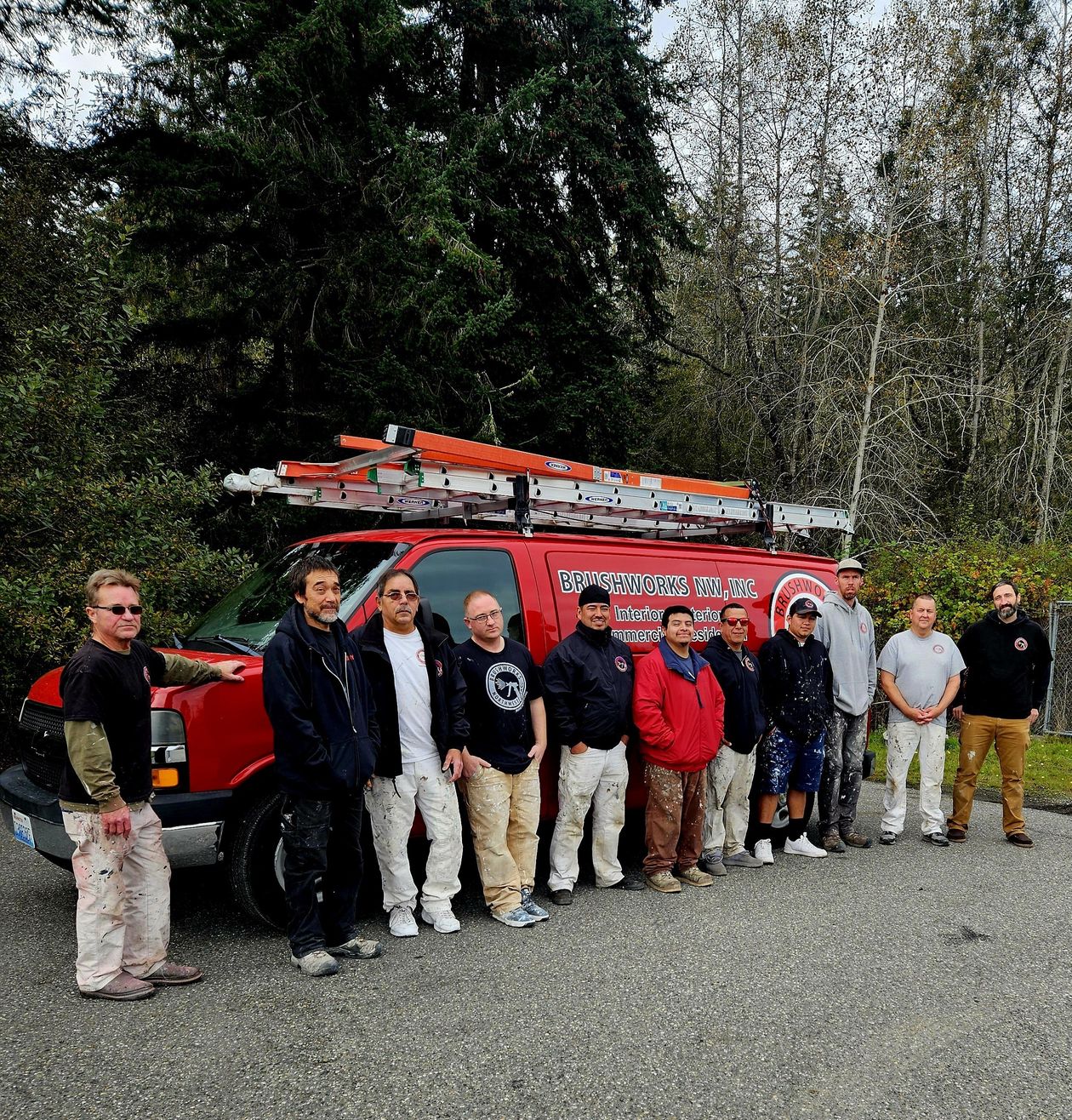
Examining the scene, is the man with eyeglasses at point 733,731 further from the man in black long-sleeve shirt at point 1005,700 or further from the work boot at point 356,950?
the work boot at point 356,950

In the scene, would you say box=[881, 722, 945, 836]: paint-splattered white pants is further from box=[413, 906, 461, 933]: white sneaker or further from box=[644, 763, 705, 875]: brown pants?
box=[413, 906, 461, 933]: white sneaker

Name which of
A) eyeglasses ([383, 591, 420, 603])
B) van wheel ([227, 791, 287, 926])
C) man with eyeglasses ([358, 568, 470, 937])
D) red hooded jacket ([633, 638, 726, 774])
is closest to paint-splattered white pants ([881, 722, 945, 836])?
red hooded jacket ([633, 638, 726, 774])

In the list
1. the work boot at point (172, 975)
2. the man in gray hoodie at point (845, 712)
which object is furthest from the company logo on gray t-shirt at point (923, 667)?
the work boot at point (172, 975)

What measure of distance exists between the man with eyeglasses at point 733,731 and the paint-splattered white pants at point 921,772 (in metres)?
1.32

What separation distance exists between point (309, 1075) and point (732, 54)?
19.7 meters

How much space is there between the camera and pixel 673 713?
5.25 metres

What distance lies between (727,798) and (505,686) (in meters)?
2.04

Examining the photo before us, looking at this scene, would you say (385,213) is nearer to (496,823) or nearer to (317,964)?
(496,823)

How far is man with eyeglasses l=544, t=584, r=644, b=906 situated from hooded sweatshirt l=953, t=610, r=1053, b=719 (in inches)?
120

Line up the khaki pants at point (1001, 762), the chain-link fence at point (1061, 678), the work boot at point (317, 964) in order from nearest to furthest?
the work boot at point (317, 964), the khaki pants at point (1001, 762), the chain-link fence at point (1061, 678)

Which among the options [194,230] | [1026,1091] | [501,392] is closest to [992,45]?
[501,392]

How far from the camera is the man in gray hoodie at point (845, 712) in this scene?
20.5 ft

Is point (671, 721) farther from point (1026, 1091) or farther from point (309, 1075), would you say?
point (309, 1075)

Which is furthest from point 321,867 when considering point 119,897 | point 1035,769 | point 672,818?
point 1035,769
